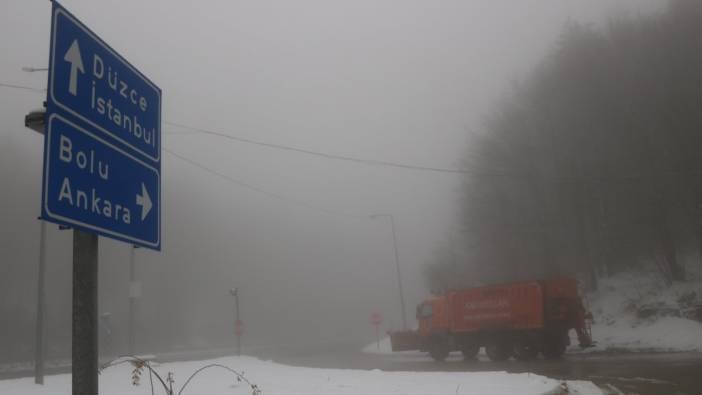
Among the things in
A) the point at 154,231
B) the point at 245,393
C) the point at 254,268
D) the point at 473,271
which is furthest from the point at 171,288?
the point at 154,231

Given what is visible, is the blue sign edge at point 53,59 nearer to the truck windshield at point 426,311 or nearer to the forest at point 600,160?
the truck windshield at point 426,311

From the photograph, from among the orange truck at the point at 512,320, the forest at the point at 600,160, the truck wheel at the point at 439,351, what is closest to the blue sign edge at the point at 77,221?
the orange truck at the point at 512,320

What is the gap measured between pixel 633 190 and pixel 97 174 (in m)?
30.2

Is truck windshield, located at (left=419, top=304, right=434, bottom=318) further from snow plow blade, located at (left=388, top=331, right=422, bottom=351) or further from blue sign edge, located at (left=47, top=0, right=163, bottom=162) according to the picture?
blue sign edge, located at (left=47, top=0, right=163, bottom=162)

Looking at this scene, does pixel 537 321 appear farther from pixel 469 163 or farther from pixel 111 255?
pixel 111 255

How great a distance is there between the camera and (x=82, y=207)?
9.31ft

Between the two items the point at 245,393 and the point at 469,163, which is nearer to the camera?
the point at 245,393

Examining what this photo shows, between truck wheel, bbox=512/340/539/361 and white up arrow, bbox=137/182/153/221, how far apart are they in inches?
Result: 806

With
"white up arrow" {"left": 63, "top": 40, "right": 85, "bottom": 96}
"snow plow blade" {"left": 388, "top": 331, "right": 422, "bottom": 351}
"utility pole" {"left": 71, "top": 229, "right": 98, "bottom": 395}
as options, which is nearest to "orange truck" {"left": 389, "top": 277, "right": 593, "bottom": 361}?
"snow plow blade" {"left": 388, "top": 331, "right": 422, "bottom": 351}

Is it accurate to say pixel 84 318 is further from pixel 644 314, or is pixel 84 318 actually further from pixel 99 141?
pixel 644 314

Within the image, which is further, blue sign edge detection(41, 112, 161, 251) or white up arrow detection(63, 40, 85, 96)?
white up arrow detection(63, 40, 85, 96)

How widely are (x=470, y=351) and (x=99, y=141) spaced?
23.8 meters

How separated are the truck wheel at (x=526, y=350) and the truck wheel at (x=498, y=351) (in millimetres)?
540

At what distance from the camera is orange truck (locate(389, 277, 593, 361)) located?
21.3 metres
